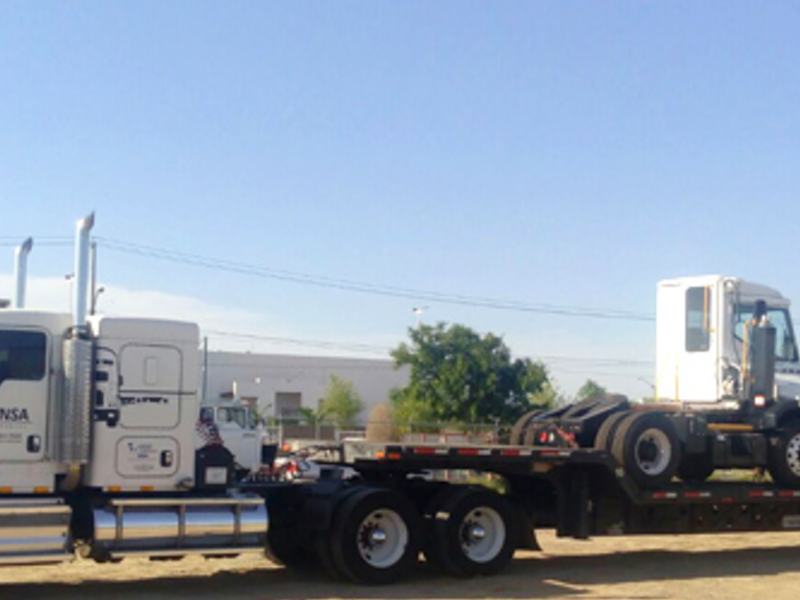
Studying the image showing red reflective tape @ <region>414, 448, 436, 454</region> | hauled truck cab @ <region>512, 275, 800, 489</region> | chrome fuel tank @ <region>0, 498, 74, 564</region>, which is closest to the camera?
chrome fuel tank @ <region>0, 498, 74, 564</region>

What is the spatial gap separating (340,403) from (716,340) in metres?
53.8

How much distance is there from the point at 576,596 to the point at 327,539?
299 centimetres

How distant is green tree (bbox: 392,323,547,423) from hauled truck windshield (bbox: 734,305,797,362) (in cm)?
3847

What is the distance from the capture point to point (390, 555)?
1464 centimetres

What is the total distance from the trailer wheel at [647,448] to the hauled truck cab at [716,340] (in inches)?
68.4

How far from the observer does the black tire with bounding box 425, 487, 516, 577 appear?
1490 cm

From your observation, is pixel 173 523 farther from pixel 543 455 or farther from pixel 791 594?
pixel 791 594

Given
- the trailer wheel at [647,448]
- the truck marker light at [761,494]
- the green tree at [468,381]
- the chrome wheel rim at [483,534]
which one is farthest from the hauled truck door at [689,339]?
the green tree at [468,381]

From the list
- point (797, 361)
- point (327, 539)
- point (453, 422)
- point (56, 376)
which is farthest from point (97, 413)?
point (453, 422)

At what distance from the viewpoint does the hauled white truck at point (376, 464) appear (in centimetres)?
1323

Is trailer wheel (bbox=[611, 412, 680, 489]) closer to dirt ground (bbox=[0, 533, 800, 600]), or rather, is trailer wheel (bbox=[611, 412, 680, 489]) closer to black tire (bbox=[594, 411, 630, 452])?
black tire (bbox=[594, 411, 630, 452])

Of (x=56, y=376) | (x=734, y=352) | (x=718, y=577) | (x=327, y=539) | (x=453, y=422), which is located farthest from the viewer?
(x=453, y=422)

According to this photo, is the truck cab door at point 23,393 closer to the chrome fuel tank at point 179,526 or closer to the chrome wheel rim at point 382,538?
the chrome fuel tank at point 179,526

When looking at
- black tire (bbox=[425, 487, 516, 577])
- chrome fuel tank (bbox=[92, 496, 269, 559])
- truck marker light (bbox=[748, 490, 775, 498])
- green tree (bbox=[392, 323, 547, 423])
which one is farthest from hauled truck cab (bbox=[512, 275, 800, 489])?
green tree (bbox=[392, 323, 547, 423])
